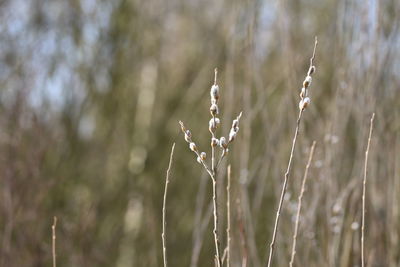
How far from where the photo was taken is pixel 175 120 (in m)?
5.07

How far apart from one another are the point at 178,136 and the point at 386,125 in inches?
98.6

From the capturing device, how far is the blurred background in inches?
90.7

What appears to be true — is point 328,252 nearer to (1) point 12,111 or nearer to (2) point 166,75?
(1) point 12,111

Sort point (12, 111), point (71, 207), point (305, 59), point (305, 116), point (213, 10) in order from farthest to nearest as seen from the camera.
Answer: point (213, 10) < point (71, 207) < point (12, 111) < point (305, 59) < point (305, 116)

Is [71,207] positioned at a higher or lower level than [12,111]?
lower

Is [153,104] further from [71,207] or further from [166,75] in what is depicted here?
[71,207]

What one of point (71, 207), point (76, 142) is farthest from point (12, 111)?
point (76, 142)

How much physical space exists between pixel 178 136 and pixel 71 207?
3.58 feet

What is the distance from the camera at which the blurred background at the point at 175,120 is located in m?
2.30

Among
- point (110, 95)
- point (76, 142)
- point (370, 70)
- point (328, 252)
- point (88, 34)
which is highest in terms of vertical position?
point (88, 34)

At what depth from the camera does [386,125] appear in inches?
93.5

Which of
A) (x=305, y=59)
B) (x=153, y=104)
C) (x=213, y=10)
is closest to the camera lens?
(x=305, y=59)

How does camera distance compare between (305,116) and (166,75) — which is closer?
(305,116)

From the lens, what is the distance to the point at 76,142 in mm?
4688
